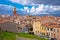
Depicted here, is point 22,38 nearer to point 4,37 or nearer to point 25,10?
point 4,37

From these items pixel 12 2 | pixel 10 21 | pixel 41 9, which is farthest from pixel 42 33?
pixel 12 2

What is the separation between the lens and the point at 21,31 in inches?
92.5

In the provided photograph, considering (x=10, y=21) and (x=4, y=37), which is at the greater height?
(x=10, y=21)

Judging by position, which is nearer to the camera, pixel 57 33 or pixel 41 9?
pixel 57 33

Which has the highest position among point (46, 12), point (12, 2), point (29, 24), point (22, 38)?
point (12, 2)

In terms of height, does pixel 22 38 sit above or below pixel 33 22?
below

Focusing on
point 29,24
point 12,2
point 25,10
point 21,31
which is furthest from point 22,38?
point 12,2

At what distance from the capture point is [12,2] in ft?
7.80

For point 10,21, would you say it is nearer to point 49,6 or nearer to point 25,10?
point 25,10

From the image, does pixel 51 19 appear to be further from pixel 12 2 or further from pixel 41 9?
pixel 12 2

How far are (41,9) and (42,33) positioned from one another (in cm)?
42

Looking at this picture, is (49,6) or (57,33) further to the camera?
(49,6)

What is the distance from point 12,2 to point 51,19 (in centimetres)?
74

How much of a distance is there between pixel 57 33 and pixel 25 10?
0.68m
